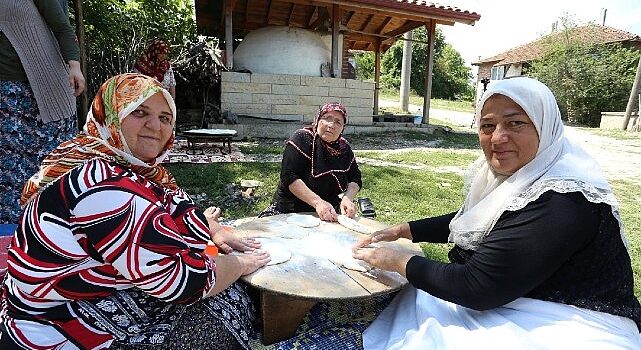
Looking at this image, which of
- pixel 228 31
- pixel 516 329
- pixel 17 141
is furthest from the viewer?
pixel 228 31

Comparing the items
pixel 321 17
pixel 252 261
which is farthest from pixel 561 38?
pixel 252 261

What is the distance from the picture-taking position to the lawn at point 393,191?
466cm

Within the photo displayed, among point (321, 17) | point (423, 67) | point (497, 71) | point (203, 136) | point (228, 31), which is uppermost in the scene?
point (423, 67)

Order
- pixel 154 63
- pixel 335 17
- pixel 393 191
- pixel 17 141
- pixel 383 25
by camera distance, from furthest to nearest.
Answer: pixel 383 25 < pixel 335 17 < pixel 154 63 < pixel 393 191 < pixel 17 141

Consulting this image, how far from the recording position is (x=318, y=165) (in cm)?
314

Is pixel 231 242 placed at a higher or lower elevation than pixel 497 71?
lower

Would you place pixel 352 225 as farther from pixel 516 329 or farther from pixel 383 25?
pixel 383 25

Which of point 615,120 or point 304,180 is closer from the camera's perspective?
point 304,180

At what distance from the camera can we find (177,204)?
1.64m

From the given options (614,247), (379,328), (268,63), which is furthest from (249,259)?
(268,63)

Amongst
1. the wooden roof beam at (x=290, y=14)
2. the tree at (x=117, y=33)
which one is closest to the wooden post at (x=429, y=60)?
the wooden roof beam at (x=290, y=14)

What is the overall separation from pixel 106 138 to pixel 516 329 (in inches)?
64.4

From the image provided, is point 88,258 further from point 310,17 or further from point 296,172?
point 310,17

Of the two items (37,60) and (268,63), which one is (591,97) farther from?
(37,60)
